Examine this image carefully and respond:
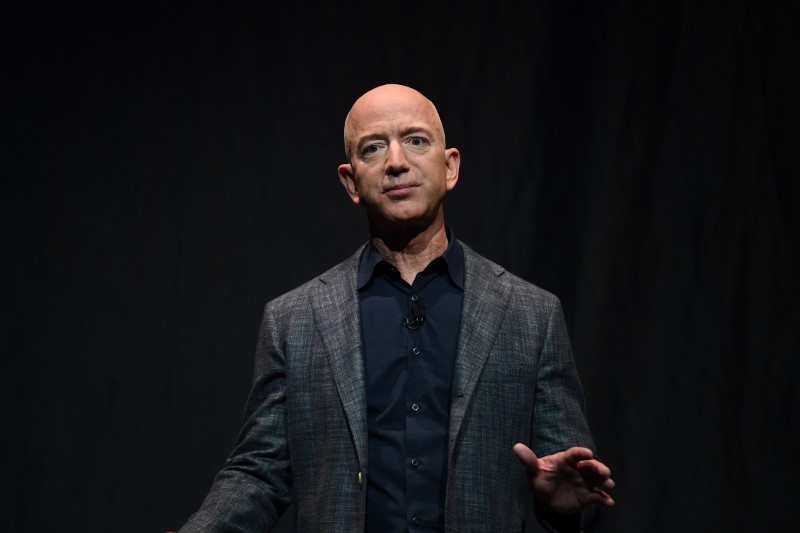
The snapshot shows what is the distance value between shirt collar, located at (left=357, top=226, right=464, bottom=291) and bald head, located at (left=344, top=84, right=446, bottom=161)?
22 cm

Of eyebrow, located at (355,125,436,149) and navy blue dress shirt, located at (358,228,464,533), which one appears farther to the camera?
eyebrow, located at (355,125,436,149)

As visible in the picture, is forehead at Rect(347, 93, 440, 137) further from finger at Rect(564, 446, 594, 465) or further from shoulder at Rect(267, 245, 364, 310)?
finger at Rect(564, 446, 594, 465)

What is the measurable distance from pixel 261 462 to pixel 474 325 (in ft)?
1.71

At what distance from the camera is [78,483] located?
9.40 feet

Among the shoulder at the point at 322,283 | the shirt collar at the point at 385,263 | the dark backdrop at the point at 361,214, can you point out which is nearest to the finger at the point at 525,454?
the shirt collar at the point at 385,263

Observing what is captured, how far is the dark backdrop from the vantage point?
2766 millimetres

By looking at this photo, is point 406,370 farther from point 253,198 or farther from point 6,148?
point 6,148

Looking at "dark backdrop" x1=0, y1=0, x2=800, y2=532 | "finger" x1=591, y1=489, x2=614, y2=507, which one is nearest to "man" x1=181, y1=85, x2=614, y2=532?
"finger" x1=591, y1=489, x2=614, y2=507

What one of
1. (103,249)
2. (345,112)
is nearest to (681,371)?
(345,112)

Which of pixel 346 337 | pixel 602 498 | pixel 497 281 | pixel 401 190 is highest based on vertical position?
pixel 401 190

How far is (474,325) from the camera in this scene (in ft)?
6.84

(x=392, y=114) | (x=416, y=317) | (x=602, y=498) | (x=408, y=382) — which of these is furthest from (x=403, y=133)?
(x=602, y=498)

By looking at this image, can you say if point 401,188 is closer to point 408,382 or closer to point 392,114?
point 392,114

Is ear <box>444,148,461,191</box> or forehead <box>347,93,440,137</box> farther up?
forehead <box>347,93,440,137</box>
